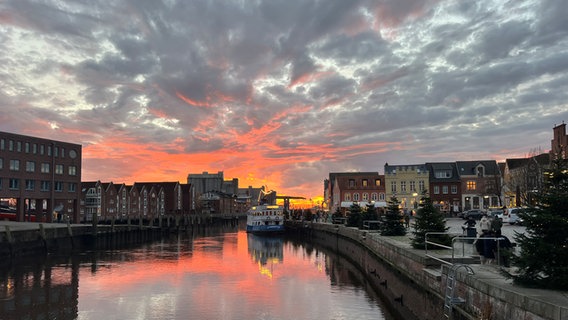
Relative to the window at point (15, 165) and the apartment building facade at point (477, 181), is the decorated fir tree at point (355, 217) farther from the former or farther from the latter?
the window at point (15, 165)

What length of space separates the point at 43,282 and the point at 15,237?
14956 millimetres

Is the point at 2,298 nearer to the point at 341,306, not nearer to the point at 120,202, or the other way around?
the point at 341,306

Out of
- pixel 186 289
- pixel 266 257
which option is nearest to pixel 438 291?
pixel 186 289

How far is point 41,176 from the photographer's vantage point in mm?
81875

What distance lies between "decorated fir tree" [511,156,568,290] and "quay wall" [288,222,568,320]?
42 centimetres

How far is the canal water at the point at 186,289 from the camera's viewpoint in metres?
23.8

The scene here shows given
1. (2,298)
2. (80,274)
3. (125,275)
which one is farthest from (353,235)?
(2,298)

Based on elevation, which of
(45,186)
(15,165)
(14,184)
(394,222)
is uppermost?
(15,165)

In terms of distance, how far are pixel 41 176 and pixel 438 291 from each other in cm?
8031

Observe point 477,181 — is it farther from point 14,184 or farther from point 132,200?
point 14,184

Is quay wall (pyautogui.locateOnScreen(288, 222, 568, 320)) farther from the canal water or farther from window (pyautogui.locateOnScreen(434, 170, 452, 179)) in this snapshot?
window (pyautogui.locateOnScreen(434, 170, 452, 179))

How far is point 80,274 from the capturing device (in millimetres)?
37500

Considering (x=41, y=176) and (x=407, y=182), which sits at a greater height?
(x=41, y=176)

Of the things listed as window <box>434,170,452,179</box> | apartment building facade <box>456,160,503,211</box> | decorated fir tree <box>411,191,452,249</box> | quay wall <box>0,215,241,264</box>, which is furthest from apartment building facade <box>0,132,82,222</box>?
apartment building facade <box>456,160,503,211</box>
